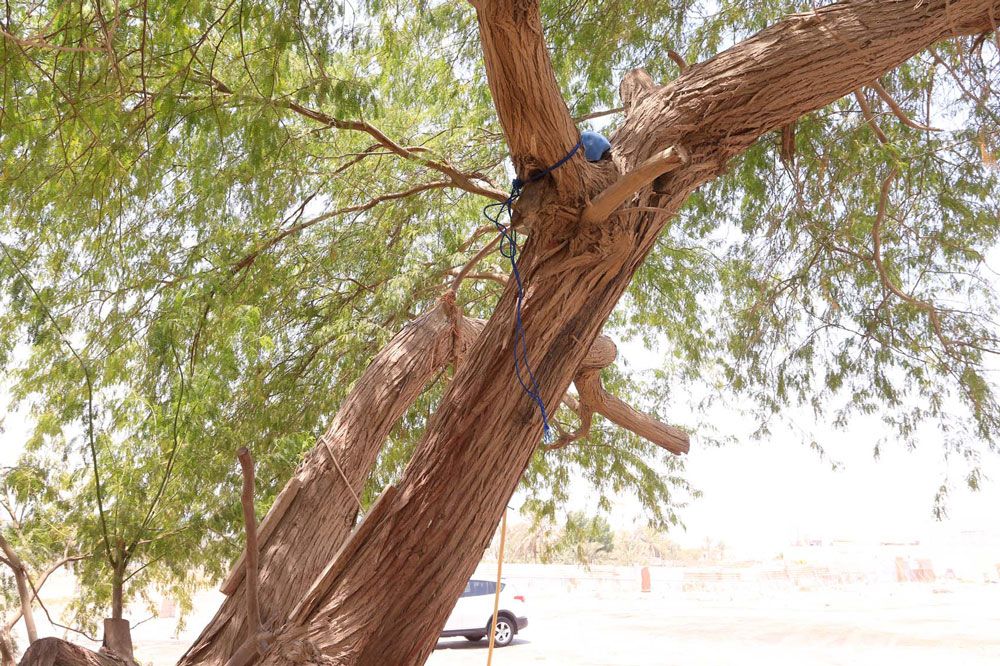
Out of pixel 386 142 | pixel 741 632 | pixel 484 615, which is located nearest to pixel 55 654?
pixel 386 142

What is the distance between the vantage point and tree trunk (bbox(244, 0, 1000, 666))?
79.6 inches

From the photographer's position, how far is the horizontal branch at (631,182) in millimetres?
1984

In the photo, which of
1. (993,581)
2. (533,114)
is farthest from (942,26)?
(993,581)

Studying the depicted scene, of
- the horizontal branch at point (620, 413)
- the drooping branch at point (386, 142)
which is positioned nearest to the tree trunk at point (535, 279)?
the drooping branch at point (386, 142)

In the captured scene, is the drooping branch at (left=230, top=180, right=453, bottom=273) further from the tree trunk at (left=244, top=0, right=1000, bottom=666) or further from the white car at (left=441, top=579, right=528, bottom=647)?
the white car at (left=441, top=579, right=528, bottom=647)

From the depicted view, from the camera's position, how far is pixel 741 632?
1202cm

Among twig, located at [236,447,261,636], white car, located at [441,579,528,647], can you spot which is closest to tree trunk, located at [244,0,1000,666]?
twig, located at [236,447,261,636]

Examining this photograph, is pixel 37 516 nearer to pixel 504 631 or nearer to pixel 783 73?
pixel 783 73

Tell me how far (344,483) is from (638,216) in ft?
4.71

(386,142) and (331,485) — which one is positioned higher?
(386,142)

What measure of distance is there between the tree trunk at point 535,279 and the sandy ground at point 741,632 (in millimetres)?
7536

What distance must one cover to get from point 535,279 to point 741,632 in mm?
11210

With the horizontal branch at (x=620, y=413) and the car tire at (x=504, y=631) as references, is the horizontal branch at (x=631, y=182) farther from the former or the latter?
the car tire at (x=504, y=631)

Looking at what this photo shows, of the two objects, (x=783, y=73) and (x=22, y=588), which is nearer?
(x=22, y=588)
